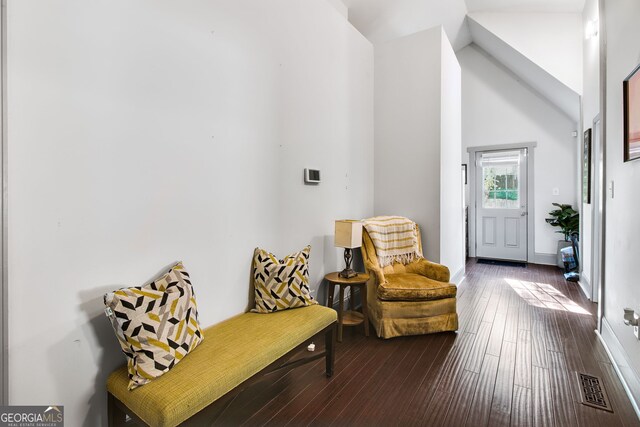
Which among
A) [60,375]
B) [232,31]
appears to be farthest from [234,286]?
[232,31]

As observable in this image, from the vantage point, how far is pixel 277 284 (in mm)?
2156

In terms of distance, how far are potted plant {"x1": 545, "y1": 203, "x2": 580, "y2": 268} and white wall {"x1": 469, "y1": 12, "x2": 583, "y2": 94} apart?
189 cm

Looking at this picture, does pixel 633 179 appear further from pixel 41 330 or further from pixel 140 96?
pixel 41 330

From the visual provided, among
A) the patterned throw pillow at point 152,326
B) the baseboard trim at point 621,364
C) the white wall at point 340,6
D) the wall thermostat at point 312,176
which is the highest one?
the white wall at point 340,6

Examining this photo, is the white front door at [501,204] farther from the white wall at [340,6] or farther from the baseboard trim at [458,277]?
the white wall at [340,6]

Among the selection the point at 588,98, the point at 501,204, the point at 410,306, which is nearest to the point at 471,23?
the point at 588,98

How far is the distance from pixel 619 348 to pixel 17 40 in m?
3.76

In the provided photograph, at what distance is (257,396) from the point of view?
1938mm

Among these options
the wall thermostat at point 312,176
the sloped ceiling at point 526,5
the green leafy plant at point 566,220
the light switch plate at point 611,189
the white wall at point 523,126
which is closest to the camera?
the light switch plate at point 611,189

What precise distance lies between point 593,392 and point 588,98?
11.5 feet

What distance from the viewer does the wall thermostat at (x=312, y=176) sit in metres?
2.77

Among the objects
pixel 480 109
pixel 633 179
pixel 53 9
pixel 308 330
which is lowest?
pixel 308 330

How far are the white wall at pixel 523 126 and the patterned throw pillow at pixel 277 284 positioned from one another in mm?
5167

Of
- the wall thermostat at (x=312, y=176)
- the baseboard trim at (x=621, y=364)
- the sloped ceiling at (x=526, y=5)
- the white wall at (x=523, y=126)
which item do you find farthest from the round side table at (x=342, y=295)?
the sloped ceiling at (x=526, y=5)
